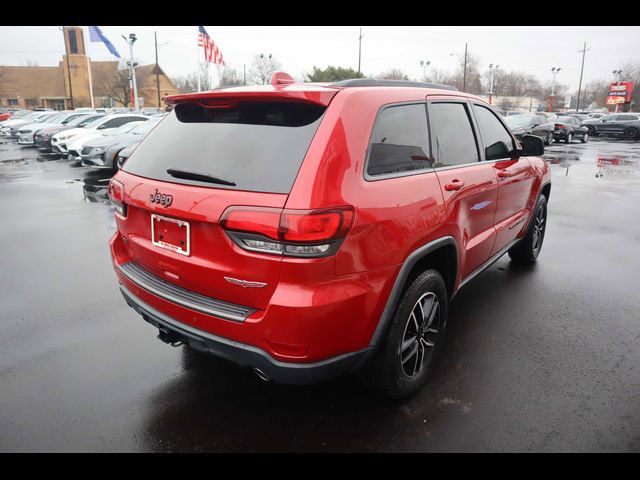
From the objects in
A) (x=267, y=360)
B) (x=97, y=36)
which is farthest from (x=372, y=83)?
(x=97, y=36)

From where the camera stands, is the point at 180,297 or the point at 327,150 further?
the point at 180,297

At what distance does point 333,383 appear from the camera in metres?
3.04

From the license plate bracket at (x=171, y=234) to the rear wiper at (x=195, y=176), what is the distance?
9.3 inches

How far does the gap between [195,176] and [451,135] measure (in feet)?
6.08

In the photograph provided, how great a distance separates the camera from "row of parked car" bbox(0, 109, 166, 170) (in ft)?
40.7

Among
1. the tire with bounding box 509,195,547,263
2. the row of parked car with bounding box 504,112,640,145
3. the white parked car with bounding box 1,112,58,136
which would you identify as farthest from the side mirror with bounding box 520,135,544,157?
the white parked car with bounding box 1,112,58,136

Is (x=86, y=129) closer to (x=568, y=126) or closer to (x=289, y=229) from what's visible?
(x=289, y=229)

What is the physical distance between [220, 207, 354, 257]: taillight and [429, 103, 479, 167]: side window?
1170 mm

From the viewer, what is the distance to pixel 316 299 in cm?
212

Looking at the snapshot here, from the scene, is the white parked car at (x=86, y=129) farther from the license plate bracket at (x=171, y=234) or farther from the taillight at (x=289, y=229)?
the taillight at (x=289, y=229)

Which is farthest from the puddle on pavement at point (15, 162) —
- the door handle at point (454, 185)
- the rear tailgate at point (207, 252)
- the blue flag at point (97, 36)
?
the door handle at point (454, 185)
